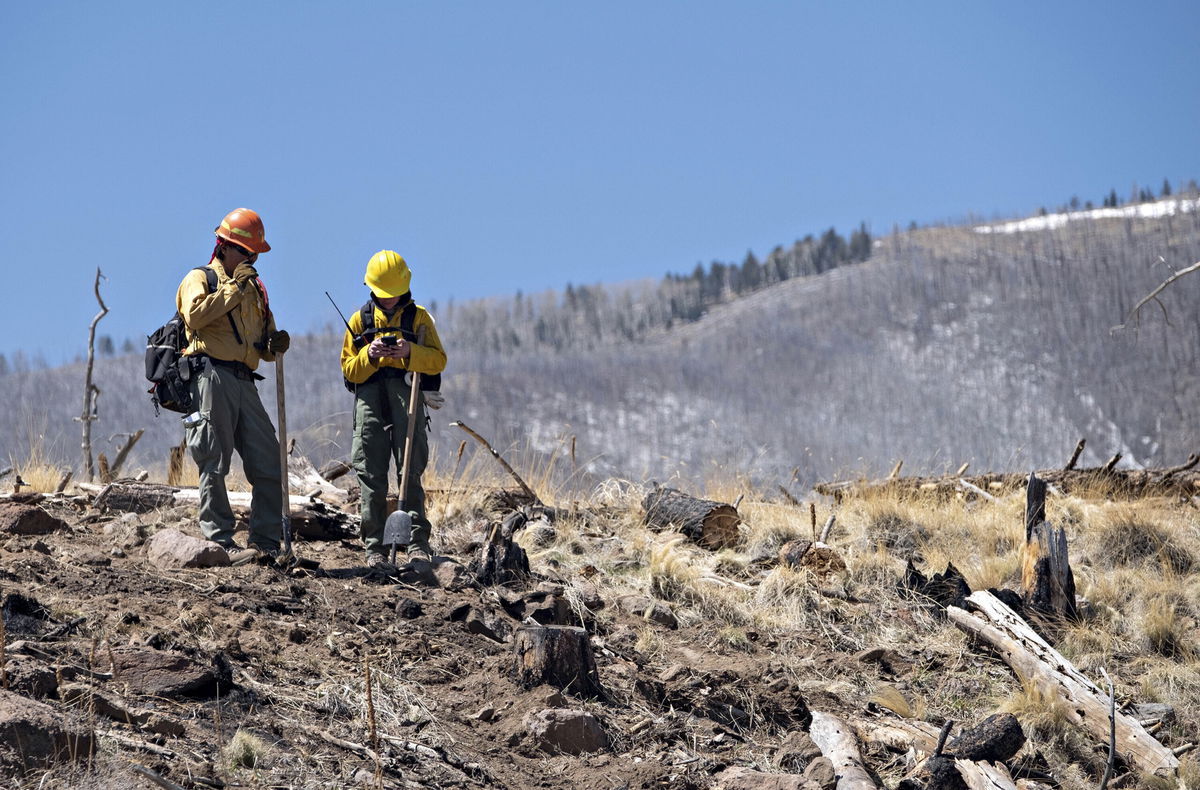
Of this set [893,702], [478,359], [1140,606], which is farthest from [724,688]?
[478,359]

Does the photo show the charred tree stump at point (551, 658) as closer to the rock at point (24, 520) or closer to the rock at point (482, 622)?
the rock at point (482, 622)

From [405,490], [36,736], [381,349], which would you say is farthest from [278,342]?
[36,736]

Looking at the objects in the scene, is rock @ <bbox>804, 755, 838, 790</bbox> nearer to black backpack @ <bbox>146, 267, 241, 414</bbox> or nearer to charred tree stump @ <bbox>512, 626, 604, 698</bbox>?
charred tree stump @ <bbox>512, 626, 604, 698</bbox>

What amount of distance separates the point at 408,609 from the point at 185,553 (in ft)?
4.35

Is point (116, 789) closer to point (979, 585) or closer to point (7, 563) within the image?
point (7, 563)

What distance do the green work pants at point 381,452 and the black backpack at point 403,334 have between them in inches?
2.0

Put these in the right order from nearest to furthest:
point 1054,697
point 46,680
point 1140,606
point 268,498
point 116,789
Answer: point 116,789 → point 46,680 → point 1054,697 → point 268,498 → point 1140,606

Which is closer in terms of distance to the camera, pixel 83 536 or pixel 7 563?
pixel 7 563

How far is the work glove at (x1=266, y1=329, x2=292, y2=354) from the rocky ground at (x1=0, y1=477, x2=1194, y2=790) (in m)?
1.20

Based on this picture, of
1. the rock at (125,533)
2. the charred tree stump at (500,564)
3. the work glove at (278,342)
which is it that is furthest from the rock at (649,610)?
the rock at (125,533)

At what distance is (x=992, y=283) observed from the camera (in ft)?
292

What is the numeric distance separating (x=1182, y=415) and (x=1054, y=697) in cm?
7061

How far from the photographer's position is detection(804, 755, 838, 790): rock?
532cm

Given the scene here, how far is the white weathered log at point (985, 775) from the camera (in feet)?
17.9
